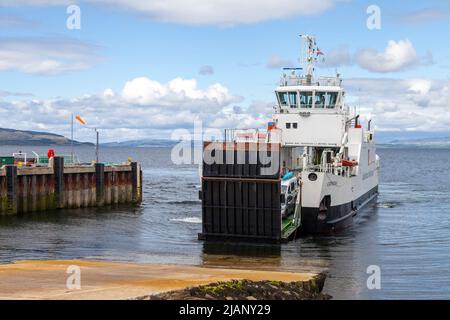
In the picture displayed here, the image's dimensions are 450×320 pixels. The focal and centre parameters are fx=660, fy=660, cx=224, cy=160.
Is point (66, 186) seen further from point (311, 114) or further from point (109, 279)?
point (109, 279)

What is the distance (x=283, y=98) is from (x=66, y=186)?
1680 centimetres

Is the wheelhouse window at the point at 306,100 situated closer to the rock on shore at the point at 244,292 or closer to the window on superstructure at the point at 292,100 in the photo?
the window on superstructure at the point at 292,100

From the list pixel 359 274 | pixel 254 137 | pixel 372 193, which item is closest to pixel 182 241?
pixel 254 137

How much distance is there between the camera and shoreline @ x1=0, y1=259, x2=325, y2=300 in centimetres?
1380

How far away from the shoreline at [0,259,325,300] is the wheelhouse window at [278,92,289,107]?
65.5ft

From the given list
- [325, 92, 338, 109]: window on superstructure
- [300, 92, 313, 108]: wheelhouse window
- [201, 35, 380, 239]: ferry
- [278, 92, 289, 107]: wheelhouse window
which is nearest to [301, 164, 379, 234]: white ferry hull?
[201, 35, 380, 239]: ferry

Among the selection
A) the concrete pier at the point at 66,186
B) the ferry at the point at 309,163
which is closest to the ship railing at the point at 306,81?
the ferry at the point at 309,163

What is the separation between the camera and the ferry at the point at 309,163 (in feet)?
98.9

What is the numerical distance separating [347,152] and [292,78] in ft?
18.2

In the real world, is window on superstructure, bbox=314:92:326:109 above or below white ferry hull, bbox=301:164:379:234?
above

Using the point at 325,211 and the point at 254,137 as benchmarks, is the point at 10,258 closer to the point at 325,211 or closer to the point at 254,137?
the point at 254,137

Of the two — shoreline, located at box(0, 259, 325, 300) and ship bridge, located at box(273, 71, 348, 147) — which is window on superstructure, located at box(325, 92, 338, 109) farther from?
shoreline, located at box(0, 259, 325, 300)

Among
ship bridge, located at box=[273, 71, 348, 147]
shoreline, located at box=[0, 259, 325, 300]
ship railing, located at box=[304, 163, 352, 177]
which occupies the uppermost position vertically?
ship bridge, located at box=[273, 71, 348, 147]

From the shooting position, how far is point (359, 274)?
23.8m
